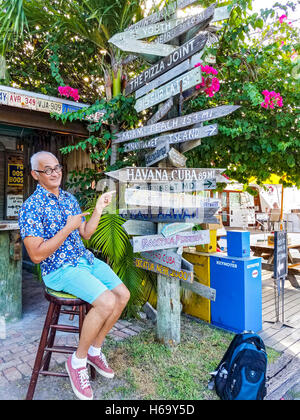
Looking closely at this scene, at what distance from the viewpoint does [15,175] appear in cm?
672

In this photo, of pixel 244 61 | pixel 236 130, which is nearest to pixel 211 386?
pixel 236 130

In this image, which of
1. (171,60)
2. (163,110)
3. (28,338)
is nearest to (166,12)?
(171,60)

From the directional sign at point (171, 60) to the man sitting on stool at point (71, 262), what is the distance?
143 cm

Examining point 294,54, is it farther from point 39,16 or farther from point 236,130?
point 39,16

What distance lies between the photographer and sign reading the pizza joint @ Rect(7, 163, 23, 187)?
661 cm

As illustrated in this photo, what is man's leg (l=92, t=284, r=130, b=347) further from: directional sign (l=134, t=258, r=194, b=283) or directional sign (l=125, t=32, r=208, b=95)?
directional sign (l=125, t=32, r=208, b=95)

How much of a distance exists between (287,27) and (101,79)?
2888 millimetres

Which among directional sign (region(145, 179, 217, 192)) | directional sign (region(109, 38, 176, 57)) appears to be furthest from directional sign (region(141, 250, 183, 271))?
directional sign (region(109, 38, 176, 57))

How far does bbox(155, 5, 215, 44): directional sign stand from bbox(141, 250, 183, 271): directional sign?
6.83 ft

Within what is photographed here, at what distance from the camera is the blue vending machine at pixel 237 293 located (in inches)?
130

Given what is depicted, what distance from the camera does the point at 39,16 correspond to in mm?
4074

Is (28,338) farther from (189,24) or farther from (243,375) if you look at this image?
(189,24)

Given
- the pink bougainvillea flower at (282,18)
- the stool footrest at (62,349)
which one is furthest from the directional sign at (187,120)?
the pink bougainvillea flower at (282,18)

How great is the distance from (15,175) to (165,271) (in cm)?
505
